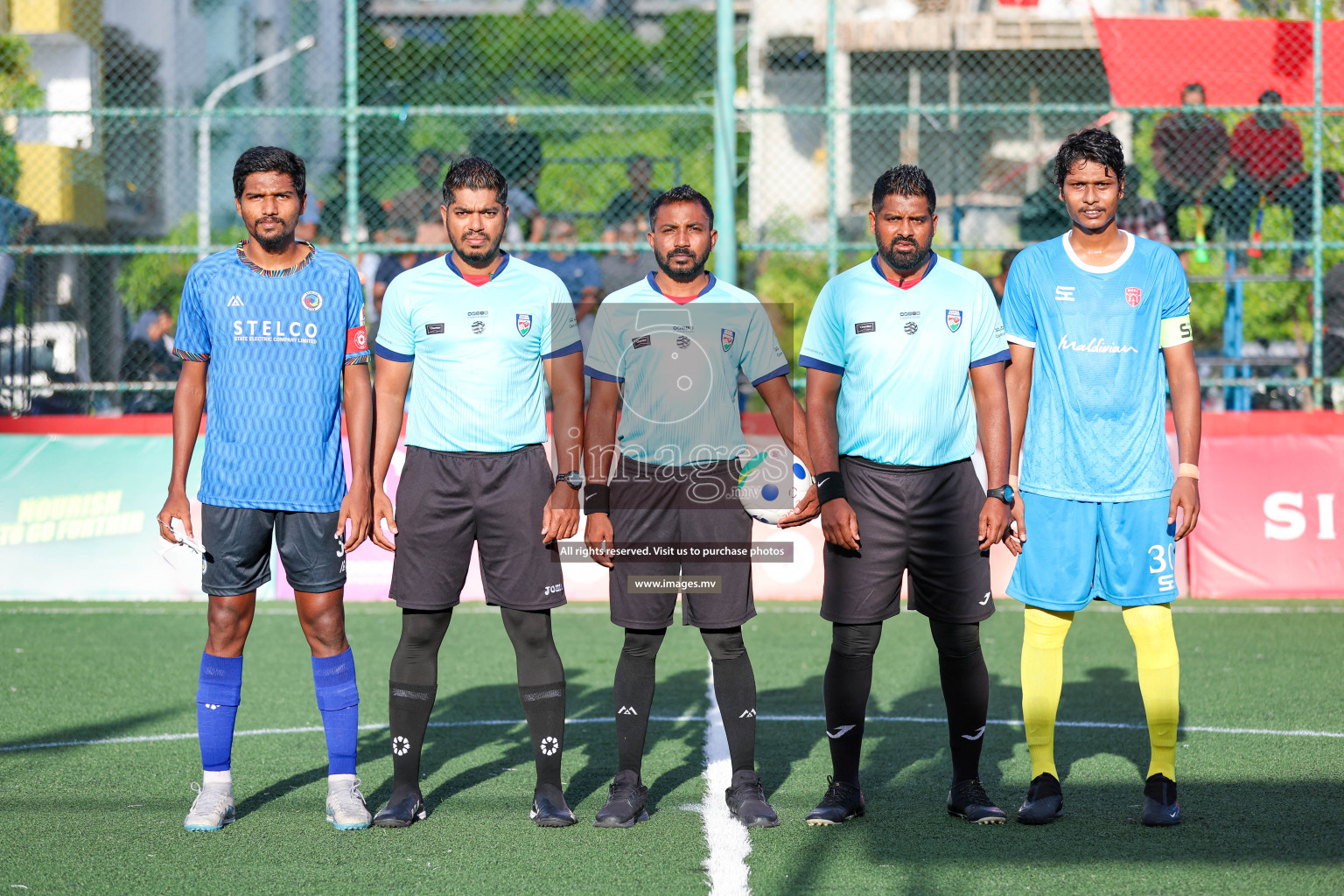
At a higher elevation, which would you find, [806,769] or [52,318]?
[52,318]

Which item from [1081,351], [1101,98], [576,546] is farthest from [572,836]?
[1101,98]

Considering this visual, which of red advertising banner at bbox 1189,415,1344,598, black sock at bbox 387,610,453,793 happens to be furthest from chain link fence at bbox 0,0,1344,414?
black sock at bbox 387,610,453,793

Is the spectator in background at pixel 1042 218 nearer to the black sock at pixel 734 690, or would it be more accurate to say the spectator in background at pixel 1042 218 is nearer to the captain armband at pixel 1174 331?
the captain armband at pixel 1174 331

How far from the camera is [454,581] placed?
4.56 m

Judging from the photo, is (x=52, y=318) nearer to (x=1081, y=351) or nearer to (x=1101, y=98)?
(x=1081, y=351)

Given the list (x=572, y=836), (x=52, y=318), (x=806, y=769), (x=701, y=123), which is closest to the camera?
(x=572, y=836)

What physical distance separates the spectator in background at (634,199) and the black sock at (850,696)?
7358 millimetres

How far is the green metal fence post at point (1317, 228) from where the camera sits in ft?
33.1

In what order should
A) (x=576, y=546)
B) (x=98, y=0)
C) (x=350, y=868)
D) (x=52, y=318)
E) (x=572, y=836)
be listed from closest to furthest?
(x=350, y=868), (x=572, y=836), (x=576, y=546), (x=52, y=318), (x=98, y=0)

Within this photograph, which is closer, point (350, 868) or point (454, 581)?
point (350, 868)

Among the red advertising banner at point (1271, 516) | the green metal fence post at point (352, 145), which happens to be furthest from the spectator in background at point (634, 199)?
the red advertising banner at point (1271, 516)

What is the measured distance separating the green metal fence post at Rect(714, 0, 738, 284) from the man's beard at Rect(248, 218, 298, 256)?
5.71 metres

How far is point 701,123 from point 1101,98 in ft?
38.6

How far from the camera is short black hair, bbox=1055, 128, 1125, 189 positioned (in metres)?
4.48
